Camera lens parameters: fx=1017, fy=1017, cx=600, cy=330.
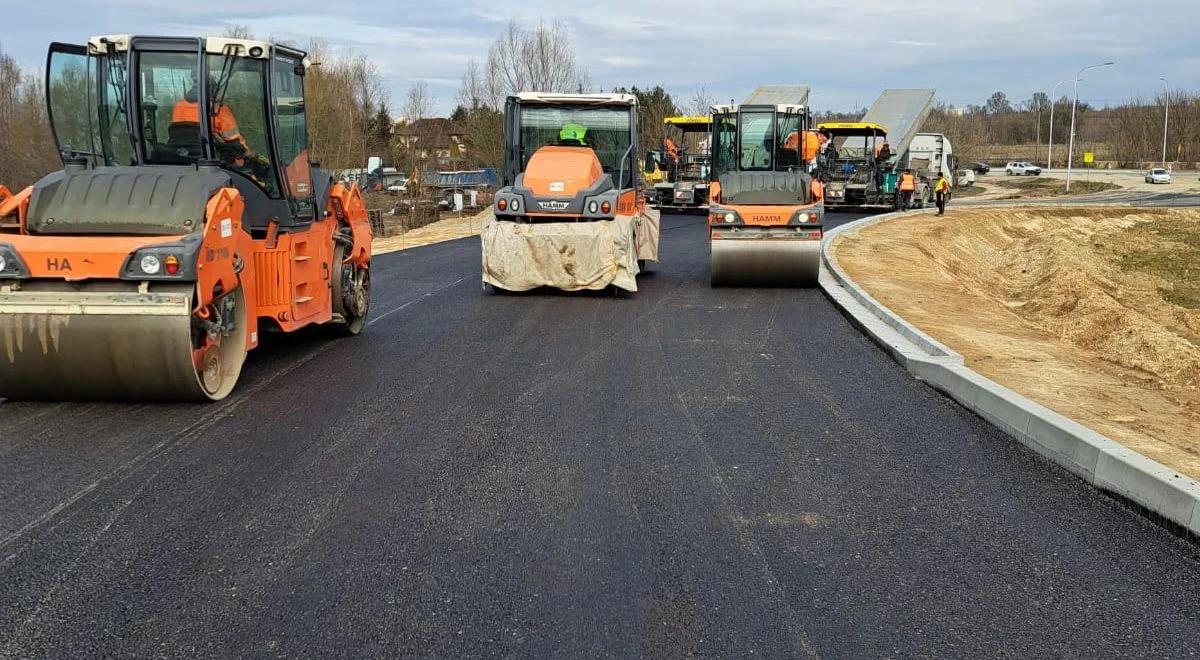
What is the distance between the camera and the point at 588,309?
1199 cm

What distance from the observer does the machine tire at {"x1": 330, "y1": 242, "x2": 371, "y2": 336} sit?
9.48 meters

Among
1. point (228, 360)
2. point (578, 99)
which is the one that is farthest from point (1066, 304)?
point (228, 360)

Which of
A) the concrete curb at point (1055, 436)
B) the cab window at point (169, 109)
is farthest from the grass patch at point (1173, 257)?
the cab window at point (169, 109)

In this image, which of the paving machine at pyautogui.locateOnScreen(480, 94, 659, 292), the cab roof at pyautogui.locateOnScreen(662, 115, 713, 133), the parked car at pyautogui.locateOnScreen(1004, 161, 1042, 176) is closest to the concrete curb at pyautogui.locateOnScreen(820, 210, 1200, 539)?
the paving machine at pyautogui.locateOnScreen(480, 94, 659, 292)

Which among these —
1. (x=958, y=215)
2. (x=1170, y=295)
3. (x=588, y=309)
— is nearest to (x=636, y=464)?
(x=588, y=309)

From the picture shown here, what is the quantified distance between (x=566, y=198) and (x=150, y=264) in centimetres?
719

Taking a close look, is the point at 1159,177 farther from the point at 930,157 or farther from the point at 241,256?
the point at 241,256

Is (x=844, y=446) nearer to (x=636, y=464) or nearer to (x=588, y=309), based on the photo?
(x=636, y=464)

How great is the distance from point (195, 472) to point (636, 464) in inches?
96.0

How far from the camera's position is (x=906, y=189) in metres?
34.0

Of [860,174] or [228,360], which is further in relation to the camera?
[860,174]

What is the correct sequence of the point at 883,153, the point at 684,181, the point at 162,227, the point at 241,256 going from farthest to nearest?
the point at 883,153, the point at 684,181, the point at 241,256, the point at 162,227

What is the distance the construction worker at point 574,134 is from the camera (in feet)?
47.2

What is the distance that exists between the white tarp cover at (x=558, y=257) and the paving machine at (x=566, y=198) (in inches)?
0.5
